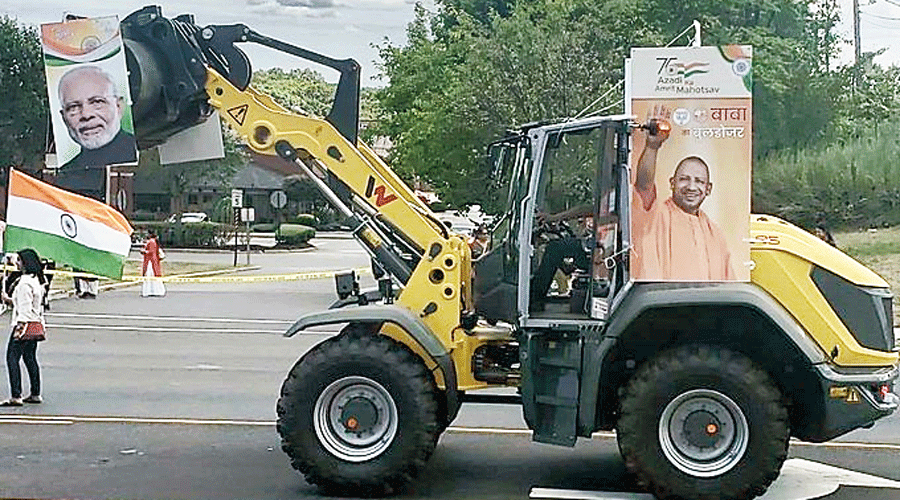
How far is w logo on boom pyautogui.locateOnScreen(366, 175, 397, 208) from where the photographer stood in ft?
31.5

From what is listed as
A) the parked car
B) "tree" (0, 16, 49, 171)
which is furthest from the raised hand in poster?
the parked car

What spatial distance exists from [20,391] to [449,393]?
5739 millimetres

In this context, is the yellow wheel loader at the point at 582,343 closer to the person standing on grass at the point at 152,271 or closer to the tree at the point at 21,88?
the person standing on grass at the point at 152,271

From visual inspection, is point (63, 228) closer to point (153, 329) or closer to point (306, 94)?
point (153, 329)

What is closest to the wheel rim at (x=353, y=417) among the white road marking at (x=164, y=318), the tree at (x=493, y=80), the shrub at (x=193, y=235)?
the white road marking at (x=164, y=318)

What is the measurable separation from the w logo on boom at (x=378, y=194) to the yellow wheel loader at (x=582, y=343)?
0.01 metres

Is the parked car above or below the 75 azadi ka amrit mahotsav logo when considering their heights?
above

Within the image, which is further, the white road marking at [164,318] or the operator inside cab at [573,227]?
the white road marking at [164,318]

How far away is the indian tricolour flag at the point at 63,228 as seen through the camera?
10750mm

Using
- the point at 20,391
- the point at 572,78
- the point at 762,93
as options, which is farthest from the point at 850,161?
the point at 20,391

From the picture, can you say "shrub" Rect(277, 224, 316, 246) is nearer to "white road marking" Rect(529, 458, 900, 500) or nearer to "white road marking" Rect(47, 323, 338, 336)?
"white road marking" Rect(47, 323, 338, 336)

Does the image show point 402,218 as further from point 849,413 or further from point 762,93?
point 762,93

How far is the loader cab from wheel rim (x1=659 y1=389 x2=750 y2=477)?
2.56ft

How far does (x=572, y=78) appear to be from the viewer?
28672 millimetres
